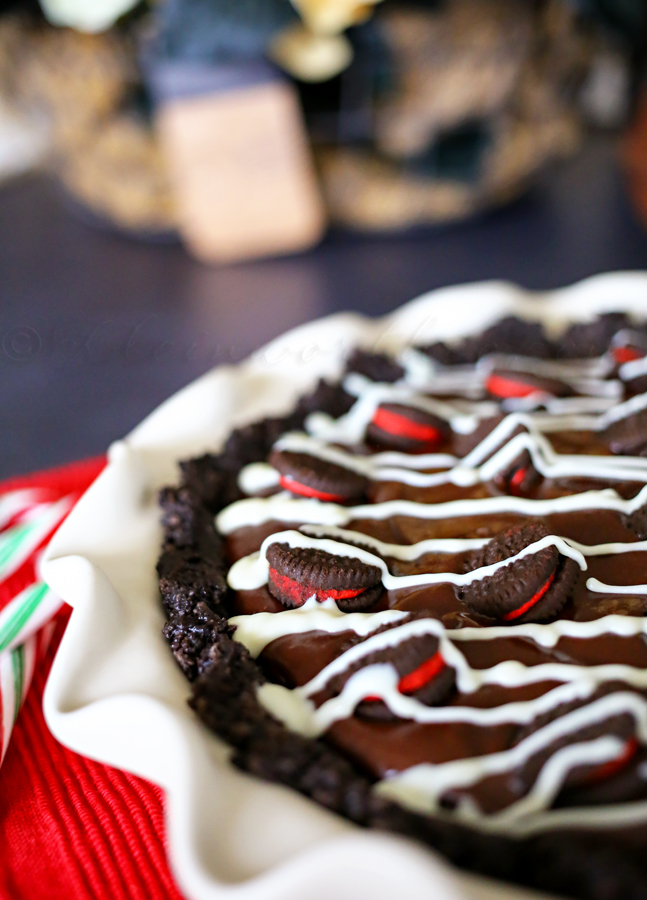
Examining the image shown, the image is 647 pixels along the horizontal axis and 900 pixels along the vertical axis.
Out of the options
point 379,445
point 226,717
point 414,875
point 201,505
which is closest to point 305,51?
point 379,445

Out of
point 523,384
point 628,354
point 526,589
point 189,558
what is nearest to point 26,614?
point 189,558

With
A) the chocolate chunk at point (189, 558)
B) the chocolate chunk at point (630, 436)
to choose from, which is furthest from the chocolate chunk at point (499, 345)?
the chocolate chunk at point (189, 558)

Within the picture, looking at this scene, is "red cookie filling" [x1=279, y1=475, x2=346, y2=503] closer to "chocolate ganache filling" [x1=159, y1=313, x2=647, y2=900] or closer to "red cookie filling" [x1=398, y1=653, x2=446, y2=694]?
"chocolate ganache filling" [x1=159, y1=313, x2=647, y2=900]

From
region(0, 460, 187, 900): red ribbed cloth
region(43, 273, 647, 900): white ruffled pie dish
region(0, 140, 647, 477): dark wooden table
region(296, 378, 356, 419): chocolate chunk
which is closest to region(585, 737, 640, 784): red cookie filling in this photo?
region(43, 273, 647, 900): white ruffled pie dish

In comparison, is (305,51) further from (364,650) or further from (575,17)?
(364,650)

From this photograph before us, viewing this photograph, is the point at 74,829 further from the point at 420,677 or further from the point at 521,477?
the point at 521,477
